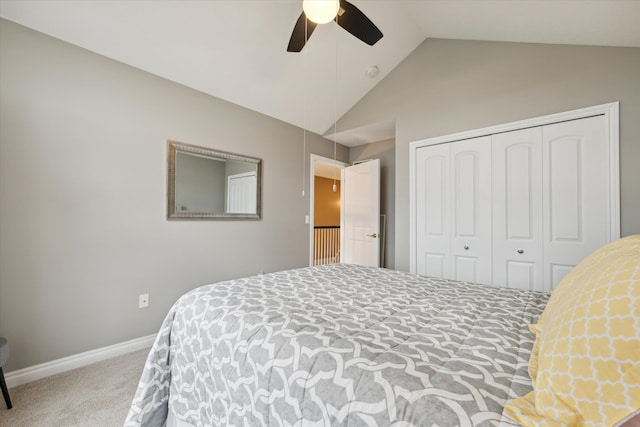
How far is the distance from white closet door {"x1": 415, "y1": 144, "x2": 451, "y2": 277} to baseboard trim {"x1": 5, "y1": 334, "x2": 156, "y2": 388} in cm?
286

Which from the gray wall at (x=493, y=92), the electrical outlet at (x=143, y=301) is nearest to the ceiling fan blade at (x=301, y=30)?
the gray wall at (x=493, y=92)

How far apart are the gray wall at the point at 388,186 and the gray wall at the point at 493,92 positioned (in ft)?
2.52

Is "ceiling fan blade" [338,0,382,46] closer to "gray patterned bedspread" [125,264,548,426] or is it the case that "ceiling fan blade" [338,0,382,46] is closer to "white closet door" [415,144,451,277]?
"white closet door" [415,144,451,277]

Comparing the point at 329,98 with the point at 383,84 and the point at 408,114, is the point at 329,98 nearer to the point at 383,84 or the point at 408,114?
the point at 383,84

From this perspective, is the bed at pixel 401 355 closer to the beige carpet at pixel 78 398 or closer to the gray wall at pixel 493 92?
the beige carpet at pixel 78 398

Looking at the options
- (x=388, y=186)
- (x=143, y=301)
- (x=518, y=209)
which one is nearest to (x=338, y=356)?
(x=143, y=301)

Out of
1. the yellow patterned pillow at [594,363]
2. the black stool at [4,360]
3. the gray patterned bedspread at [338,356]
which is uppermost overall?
the yellow patterned pillow at [594,363]

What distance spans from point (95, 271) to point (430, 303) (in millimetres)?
2464

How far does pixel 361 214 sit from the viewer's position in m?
4.09

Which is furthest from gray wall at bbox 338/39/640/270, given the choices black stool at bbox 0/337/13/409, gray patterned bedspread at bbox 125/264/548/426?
black stool at bbox 0/337/13/409

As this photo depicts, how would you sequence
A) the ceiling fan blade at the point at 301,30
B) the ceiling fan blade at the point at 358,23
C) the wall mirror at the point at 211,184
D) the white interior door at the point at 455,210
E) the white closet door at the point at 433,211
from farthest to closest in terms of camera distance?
the white closet door at the point at 433,211 → the white interior door at the point at 455,210 → the wall mirror at the point at 211,184 → the ceiling fan blade at the point at 301,30 → the ceiling fan blade at the point at 358,23

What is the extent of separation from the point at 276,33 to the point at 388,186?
254 cm

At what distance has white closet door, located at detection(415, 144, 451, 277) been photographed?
2.96m

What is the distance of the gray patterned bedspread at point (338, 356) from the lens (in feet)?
2.25
